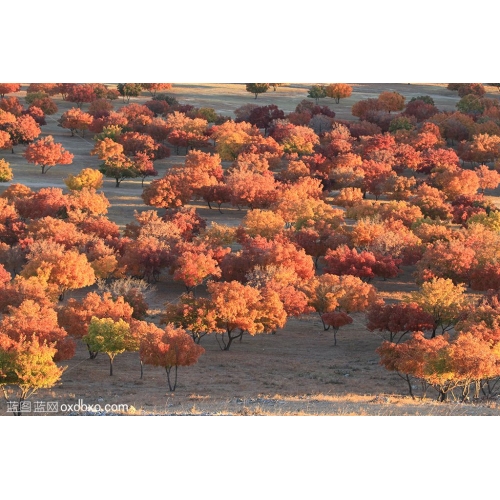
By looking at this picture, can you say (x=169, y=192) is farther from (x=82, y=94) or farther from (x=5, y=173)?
(x=82, y=94)

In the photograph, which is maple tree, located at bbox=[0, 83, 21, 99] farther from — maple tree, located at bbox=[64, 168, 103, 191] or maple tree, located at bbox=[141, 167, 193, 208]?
maple tree, located at bbox=[141, 167, 193, 208]

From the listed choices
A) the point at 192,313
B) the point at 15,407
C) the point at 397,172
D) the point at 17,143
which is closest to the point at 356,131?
the point at 397,172

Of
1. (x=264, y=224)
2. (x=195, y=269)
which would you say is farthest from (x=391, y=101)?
(x=195, y=269)

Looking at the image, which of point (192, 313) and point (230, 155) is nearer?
point (192, 313)

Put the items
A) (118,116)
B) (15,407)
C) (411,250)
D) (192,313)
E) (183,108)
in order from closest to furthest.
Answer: (15,407)
(192,313)
(411,250)
(118,116)
(183,108)

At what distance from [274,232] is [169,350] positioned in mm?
39158

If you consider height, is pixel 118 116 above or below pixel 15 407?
above

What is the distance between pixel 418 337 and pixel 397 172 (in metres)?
65.8

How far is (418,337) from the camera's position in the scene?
70.4m

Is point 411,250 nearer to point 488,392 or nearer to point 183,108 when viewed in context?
point 488,392

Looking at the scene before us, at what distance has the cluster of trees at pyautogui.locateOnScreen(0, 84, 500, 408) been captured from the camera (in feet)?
247

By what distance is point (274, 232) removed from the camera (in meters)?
108

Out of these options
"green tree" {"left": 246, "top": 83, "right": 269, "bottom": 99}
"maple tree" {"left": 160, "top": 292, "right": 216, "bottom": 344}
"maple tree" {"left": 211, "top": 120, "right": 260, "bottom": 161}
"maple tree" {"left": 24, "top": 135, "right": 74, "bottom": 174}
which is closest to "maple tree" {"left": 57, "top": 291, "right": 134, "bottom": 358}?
"maple tree" {"left": 160, "top": 292, "right": 216, "bottom": 344}

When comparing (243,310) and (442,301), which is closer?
(243,310)
